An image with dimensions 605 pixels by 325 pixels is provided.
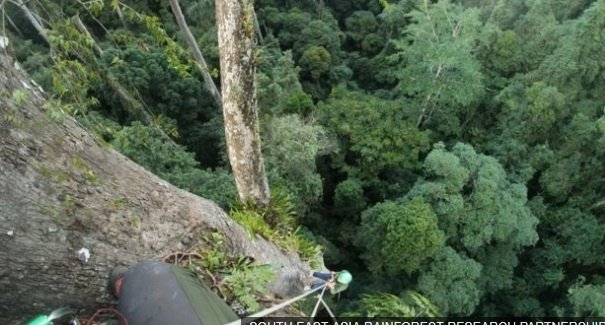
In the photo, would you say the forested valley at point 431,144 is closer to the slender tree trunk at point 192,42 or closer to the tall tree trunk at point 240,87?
the slender tree trunk at point 192,42

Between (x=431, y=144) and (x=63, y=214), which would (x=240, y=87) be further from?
(x=431, y=144)

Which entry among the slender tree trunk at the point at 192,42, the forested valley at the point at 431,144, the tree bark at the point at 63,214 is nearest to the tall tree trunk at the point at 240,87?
the tree bark at the point at 63,214

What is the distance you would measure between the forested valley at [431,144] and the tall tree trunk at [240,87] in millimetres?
6855

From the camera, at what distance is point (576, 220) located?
16484mm

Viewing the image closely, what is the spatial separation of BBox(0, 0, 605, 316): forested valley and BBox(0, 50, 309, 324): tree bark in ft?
26.9

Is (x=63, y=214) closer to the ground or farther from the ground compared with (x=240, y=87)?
closer to the ground

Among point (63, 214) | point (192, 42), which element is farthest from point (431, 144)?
point (63, 214)

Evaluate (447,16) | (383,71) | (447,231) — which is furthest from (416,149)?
(383,71)

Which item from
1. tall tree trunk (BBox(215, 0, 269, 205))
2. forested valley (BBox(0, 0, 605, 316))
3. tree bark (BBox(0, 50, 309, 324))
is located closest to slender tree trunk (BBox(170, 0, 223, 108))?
forested valley (BBox(0, 0, 605, 316))

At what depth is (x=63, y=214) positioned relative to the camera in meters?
2.74

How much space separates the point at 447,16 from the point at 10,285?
1672cm

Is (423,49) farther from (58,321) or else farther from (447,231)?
(58,321)

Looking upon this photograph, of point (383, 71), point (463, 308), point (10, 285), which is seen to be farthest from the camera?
point (383, 71)

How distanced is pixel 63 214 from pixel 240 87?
1926 millimetres
